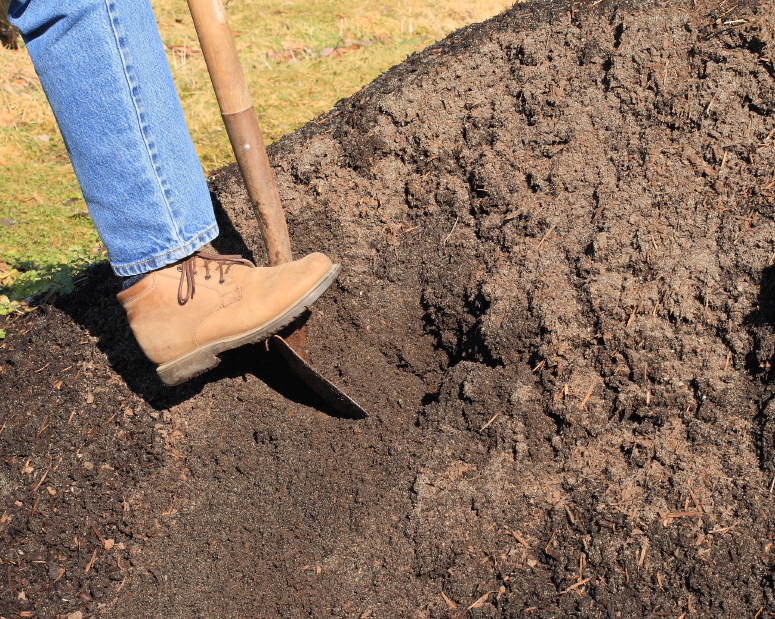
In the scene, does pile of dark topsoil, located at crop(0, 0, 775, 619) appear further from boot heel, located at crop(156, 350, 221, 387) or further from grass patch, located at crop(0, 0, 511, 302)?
grass patch, located at crop(0, 0, 511, 302)

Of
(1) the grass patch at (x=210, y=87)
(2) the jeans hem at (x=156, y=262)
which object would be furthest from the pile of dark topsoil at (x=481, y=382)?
(1) the grass patch at (x=210, y=87)

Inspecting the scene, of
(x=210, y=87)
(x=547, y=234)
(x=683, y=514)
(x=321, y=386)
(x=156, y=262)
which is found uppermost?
(x=156, y=262)

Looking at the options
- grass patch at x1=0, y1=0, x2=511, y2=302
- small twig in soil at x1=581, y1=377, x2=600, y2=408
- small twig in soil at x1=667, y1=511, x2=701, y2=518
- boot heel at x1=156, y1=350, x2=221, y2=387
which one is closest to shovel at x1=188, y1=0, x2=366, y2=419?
boot heel at x1=156, y1=350, x2=221, y2=387

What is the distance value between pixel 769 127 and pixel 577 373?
1.18m

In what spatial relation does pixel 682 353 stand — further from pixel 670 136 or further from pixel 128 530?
pixel 128 530

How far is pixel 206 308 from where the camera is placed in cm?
238

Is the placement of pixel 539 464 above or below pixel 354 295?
below

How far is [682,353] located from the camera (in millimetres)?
2166

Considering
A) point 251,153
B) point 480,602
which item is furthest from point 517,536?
point 251,153

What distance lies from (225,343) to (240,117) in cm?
84

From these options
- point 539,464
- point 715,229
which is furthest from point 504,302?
point 715,229

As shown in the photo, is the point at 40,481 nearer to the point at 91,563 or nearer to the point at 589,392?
the point at 91,563

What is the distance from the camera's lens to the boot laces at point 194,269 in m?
2.36

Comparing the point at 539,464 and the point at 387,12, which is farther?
the point at 387,12
